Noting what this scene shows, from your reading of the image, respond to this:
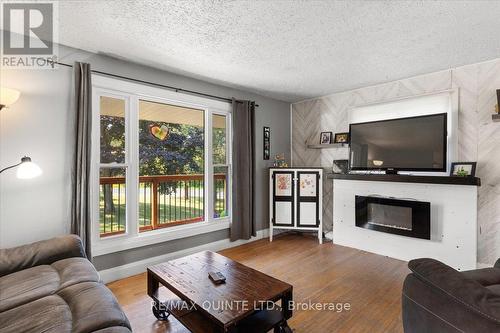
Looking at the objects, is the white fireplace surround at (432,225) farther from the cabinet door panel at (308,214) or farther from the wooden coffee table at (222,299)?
the wooden coffee table at (222,299)

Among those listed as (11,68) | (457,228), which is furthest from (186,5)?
(457,228)

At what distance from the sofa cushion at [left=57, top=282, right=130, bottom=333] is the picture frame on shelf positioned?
12.0 ft

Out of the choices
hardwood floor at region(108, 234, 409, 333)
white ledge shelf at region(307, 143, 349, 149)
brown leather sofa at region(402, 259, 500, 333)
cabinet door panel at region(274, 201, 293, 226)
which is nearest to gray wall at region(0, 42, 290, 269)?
hardwood floor at region(108, 234, 409, 333)

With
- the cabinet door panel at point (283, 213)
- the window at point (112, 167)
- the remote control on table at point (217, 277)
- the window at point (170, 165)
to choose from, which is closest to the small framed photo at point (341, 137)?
the cabinet door panel at point (283, 213)

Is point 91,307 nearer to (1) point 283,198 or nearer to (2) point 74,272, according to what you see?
(2) point 74,272

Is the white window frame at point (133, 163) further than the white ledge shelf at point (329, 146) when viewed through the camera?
No

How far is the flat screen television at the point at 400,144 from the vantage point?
9.97 feet

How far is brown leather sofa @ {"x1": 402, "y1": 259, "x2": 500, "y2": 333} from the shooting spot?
1.06 metres

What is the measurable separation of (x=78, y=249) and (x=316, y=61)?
305 cm

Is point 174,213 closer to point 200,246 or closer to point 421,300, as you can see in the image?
point 200,246

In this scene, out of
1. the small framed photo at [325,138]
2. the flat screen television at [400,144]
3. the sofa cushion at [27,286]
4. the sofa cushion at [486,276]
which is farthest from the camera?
the small framed photo at [325,138]

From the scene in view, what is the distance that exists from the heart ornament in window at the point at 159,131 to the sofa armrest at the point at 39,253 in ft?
5.65

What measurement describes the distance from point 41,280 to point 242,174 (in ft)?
8.72

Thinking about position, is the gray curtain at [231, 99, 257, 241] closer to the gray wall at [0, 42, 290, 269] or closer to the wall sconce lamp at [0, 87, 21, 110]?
the gray wall at [0, 42, 290, 269]
